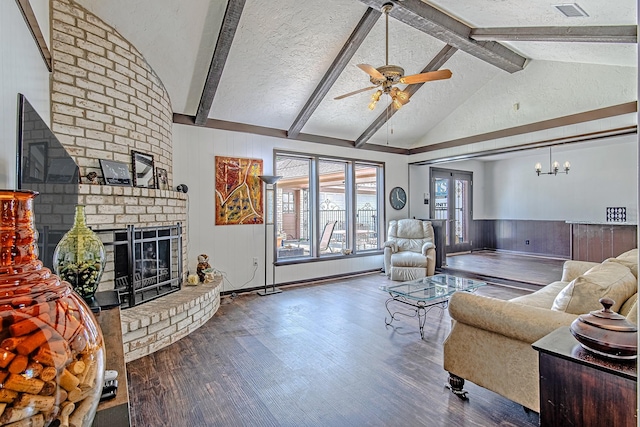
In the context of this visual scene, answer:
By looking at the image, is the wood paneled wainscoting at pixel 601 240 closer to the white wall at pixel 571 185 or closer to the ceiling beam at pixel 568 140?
the ceiling beam at pixel 568 140

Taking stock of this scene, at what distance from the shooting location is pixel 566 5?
2887mm

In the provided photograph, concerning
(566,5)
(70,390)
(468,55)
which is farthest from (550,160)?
(70,390)

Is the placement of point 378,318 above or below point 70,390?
below

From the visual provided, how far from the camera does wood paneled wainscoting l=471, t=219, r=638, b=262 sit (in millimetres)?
5451

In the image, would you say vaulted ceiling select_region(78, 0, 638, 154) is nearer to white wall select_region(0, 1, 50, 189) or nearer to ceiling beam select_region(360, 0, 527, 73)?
ceiling beam select_region(360, 0, 527, 73)

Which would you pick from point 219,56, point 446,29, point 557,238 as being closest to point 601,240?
point 557,238

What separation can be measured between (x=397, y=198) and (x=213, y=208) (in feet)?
13.0

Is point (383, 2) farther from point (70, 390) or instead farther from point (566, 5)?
point (70, 390)

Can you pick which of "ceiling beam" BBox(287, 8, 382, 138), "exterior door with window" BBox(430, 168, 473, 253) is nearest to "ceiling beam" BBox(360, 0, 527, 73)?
"ceiling beam" BBox(287, 8, 382, 138)

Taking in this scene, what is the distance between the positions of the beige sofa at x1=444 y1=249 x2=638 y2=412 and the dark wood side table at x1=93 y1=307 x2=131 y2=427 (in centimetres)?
201

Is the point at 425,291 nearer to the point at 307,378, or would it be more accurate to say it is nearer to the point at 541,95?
the point at 307,378

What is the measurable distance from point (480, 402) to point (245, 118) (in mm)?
4588

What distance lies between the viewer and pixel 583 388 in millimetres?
1321

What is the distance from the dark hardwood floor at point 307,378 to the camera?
2145 millimetres
